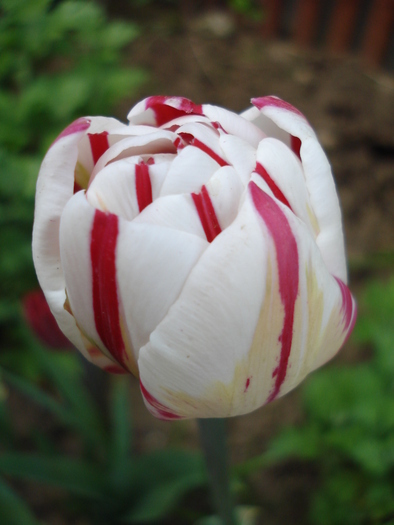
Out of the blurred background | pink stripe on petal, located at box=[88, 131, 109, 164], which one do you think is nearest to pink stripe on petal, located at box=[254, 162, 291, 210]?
pink stripe on petal, located at box=[88, 131, 109, 164]

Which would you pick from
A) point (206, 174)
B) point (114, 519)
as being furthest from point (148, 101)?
point (114, 519)

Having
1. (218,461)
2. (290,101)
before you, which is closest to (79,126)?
(218,461)

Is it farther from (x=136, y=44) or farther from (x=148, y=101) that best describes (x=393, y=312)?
(x=136, y=44)

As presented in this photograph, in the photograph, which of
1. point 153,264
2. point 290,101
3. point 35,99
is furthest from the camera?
point 290,101

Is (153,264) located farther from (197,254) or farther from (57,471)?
(57,471)

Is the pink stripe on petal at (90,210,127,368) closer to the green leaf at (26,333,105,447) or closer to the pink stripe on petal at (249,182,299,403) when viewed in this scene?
the pink stripe on petal at (249,182,299,403)

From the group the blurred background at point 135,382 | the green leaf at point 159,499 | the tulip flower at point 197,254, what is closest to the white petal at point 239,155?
the tulip flower at point 197,254

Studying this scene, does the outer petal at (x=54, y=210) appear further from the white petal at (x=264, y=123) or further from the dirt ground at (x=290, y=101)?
the dirt ground at (x=290, y=101)
